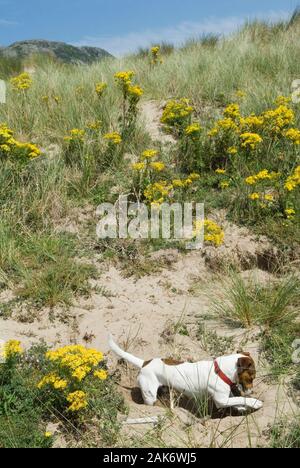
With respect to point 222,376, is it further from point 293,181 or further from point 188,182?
point 188,182

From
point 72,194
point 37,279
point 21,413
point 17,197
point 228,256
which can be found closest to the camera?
point 21,413

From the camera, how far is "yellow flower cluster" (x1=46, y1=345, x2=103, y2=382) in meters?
3.16

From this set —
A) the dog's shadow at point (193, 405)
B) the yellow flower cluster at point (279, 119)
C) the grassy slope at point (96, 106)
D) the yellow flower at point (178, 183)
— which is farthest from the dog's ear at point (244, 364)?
the yellow flower cluster at point (279, 119)

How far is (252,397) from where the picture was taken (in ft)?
11.2

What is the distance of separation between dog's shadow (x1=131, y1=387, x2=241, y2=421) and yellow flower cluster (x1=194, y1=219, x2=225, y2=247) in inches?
61.3

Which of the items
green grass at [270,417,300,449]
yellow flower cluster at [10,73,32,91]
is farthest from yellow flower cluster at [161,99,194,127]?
green grass at [270,417,300,449]

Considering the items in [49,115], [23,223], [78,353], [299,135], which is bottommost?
[78,353]

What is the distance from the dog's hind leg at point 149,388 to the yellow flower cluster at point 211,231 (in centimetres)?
161

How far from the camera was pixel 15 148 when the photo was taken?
17.8ft

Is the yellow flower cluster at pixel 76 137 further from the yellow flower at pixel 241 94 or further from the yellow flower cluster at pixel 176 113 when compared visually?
the yellow flower at pixel 241 94

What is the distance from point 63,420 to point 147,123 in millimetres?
5020

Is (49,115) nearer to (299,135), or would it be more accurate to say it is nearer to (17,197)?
(17,197)

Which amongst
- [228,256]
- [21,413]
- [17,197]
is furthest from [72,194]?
[21,413]

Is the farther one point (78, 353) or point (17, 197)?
point (17, 197)
